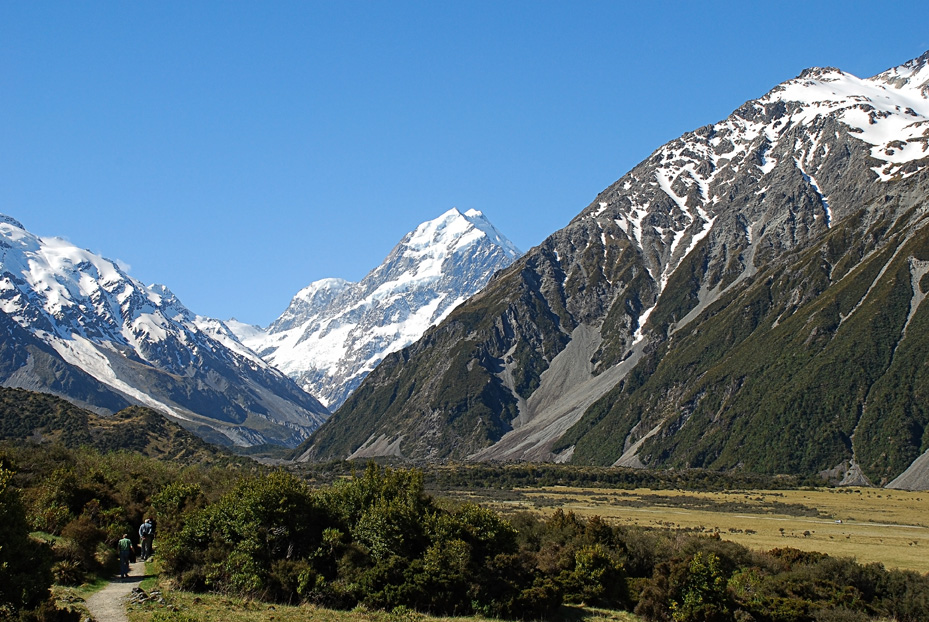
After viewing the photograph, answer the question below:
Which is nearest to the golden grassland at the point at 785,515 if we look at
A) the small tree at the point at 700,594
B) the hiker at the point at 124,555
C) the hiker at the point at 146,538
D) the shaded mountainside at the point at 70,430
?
the small tree at the point at 700,594

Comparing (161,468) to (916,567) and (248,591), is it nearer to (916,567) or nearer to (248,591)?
(248,591)

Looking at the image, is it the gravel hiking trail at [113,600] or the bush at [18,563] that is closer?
the bush at [18,563]

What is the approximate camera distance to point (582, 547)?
62.8 m

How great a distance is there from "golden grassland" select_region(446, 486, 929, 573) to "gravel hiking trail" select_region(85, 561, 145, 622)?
59515 millimetres

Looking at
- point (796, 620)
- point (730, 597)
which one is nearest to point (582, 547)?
point (730, 597)

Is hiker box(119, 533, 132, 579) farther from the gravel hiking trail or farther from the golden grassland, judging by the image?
the golden grassland

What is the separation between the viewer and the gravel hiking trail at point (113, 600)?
4122 cm

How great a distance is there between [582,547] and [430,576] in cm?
1419

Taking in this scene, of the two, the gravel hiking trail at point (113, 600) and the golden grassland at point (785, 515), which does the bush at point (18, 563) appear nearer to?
the gravel hiking trail at point (113, 600)

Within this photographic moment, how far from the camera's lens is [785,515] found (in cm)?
14412

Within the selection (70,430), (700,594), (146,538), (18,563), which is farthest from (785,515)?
(70,430)

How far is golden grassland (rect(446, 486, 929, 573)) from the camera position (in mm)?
95250

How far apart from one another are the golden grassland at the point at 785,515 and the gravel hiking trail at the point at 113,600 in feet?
195

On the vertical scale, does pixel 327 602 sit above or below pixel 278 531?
below
